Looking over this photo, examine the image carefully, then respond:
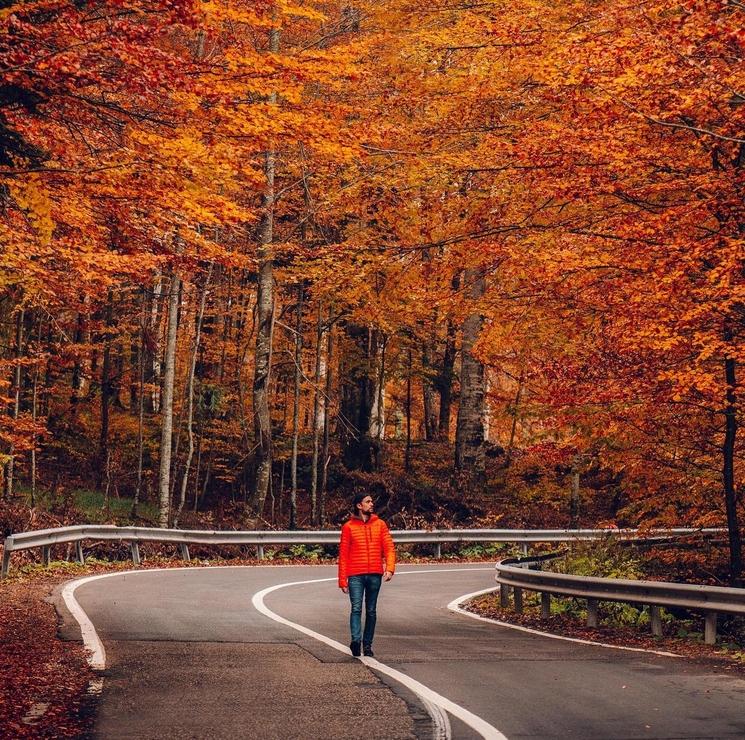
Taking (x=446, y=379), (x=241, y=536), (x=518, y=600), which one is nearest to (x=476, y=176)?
(x=518, y=600)

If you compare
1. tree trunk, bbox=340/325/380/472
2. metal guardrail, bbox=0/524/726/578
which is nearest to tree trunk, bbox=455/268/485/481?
metal guardrail, bbox=0/524/726/578

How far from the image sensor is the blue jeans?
32.0 feet

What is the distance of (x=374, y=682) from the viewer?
27.2ft

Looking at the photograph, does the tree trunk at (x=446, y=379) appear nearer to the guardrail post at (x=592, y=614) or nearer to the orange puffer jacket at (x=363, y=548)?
the guardrail post at (x=592, y=614)

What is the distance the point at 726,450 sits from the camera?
521 inches

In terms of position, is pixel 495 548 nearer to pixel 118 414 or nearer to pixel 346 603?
pixel 346 603

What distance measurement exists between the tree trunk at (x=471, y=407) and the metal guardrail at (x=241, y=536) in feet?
10.8

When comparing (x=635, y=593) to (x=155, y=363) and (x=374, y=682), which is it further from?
(x=155, y=363)

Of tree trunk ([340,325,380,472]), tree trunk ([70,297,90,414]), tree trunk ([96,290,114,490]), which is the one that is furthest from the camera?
tree trunk ([96,290,114,490])

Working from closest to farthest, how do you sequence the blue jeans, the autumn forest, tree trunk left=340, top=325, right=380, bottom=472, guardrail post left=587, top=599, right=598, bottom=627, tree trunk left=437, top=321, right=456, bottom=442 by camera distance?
the blue jeans, the autumn forest, guardrail post left=587, top=599, right=598, bottom=627, tree trunk left=340, top=325, right=380, bottom=472, tree trunk left=437, top=321, right=456, bottom=442

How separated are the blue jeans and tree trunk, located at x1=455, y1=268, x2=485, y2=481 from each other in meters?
17.1

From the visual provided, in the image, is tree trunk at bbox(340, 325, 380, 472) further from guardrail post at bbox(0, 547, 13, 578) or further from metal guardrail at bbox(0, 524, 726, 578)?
guardrail post at bbox(0, 547, 13, 578)

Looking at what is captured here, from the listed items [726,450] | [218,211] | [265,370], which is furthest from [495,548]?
[218,211]

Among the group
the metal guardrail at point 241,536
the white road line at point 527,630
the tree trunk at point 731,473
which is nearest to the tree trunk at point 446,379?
the metal guardrail at point 241,536
